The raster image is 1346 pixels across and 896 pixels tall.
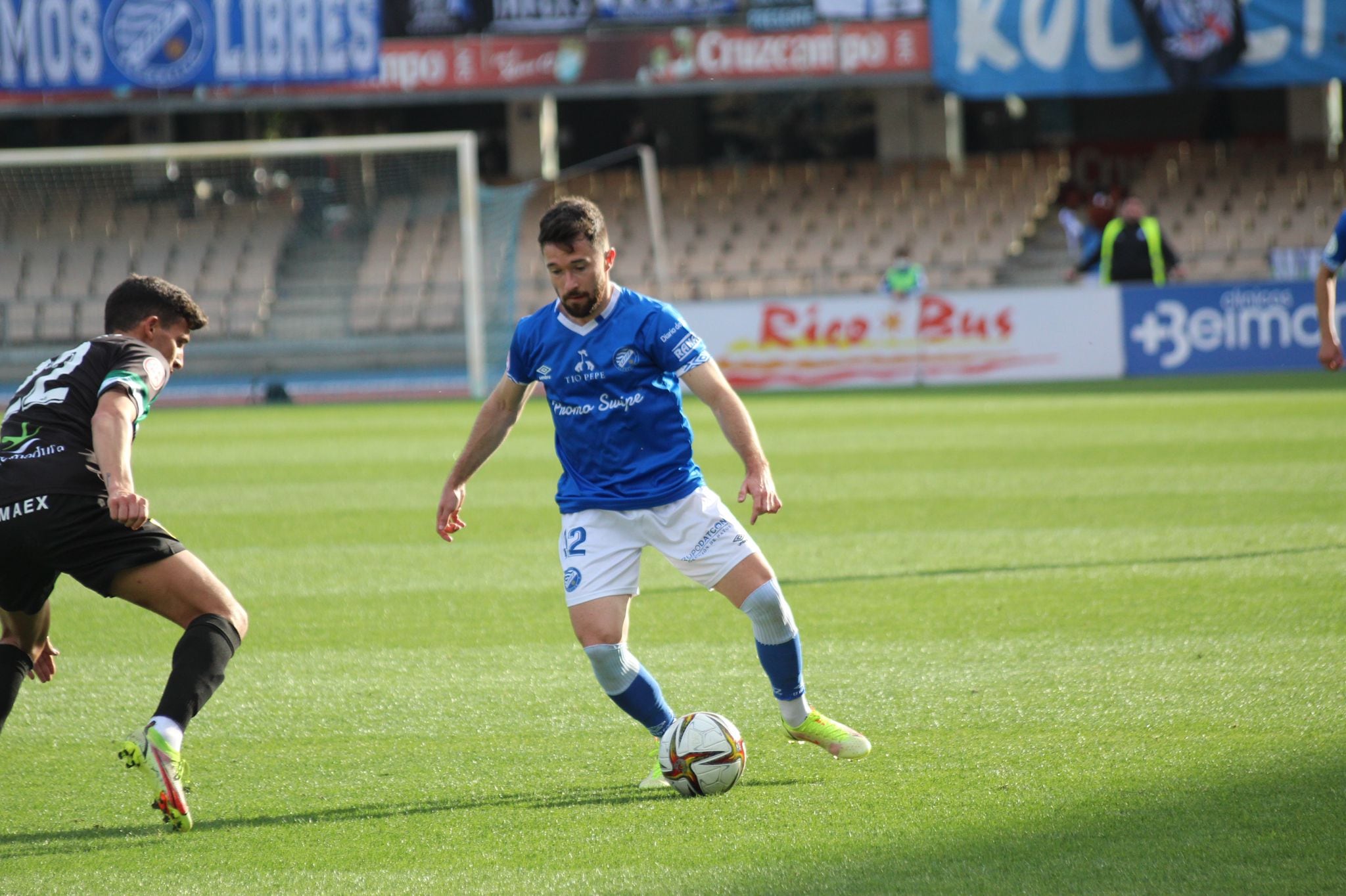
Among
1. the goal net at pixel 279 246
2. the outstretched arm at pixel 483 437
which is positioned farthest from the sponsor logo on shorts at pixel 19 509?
the goal net at pixel 279 246

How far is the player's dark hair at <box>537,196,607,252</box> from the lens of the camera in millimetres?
4285

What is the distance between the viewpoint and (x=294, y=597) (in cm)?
782

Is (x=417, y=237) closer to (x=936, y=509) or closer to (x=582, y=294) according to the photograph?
(x=936, y=509)

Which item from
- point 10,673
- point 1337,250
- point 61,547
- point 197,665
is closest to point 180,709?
point 197,665

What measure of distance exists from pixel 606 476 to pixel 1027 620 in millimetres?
2805

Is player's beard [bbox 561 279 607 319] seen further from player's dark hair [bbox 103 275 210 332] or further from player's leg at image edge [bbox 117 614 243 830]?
player's leg at image edge [bbox 117 614 243 830]

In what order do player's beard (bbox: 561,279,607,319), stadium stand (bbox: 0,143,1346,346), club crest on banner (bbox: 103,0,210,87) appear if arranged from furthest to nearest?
club crest on banner (bbox: 103,0,210,87) < stadium stand (bbox: 0,143,1346,346) < player's beard (bbox: 561,279,607,319)

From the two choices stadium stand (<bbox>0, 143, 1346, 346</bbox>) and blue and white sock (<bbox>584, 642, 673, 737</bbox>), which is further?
stadium stand (<bbox>0, 143, 1346, 346</bbox>)

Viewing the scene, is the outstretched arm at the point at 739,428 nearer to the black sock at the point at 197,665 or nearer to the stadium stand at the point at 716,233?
the black sock at the point at 197,665

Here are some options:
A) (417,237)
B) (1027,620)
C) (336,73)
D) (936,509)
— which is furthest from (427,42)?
(1027,620)

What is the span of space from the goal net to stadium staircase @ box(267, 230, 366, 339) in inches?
1.0

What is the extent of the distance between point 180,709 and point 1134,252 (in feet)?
58.6

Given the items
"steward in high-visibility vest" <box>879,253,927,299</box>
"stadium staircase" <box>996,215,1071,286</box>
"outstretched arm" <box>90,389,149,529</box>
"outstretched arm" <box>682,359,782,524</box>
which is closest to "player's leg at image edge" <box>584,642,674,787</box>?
"outstretched arm" <box>682,359,782,524</box>

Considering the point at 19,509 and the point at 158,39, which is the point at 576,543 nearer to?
the point at 19,509
